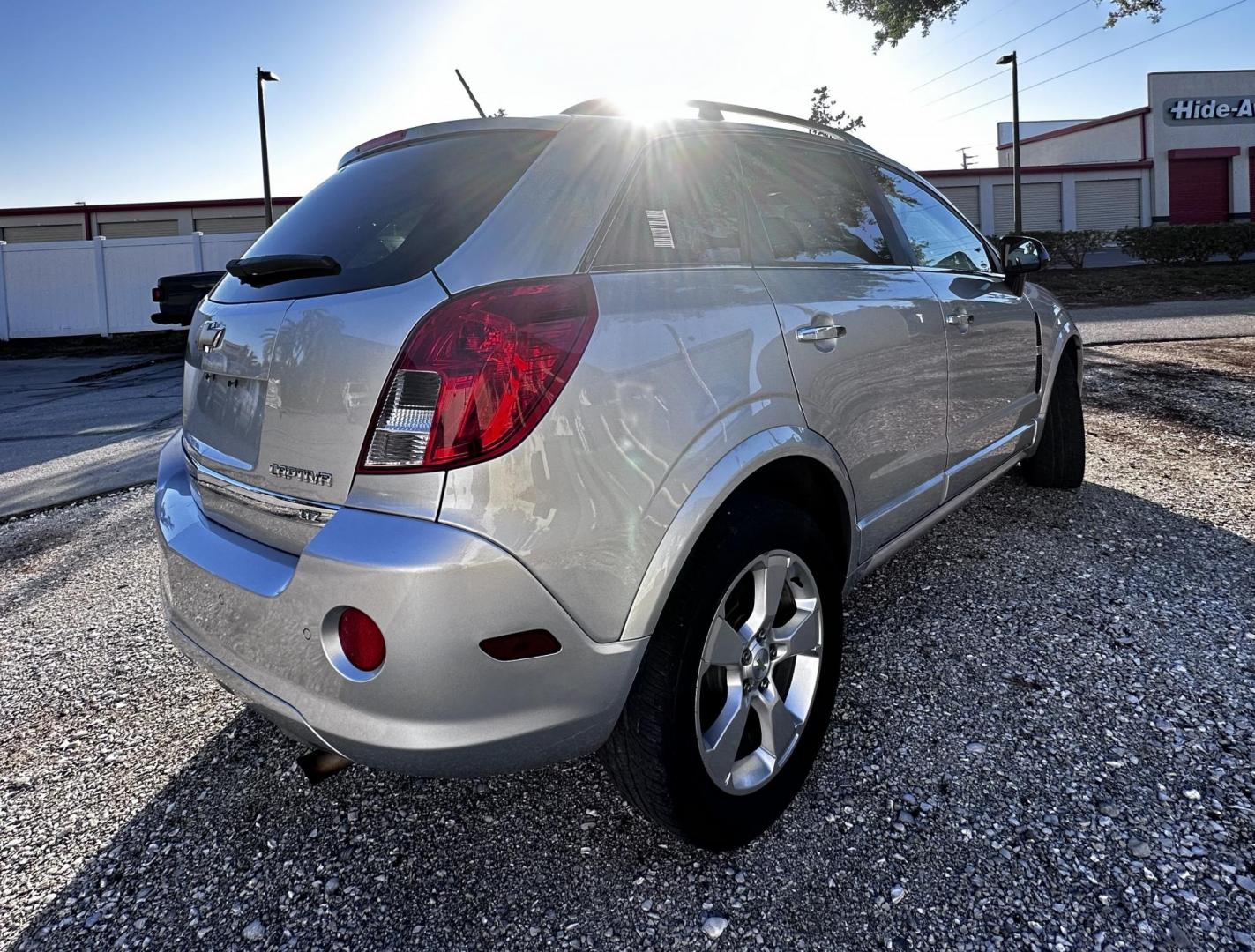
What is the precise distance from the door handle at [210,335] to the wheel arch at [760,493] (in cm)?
113

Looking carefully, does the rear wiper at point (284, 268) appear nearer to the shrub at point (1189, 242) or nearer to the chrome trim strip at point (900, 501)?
the chrome trim strip at point (900, 501)

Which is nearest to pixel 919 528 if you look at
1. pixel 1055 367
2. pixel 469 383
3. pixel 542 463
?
pixel 1055 367

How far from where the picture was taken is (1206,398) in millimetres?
6910

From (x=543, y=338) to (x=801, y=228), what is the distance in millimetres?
A: 1182

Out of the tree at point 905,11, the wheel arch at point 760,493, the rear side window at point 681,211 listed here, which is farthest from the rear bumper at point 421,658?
the tree at point 905,11

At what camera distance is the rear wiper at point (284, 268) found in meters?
1.86

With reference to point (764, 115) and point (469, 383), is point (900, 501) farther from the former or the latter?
point (469, 383)

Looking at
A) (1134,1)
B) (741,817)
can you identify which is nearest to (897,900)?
(741,817)

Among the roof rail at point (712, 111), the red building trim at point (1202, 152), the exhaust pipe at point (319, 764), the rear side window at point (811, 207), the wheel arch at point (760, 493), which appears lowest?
the exhaust pipe at point (319, 764)

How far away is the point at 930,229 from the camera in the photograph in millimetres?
3334

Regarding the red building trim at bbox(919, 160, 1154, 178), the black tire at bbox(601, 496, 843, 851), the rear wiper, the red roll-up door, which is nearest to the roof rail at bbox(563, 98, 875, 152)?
the rear wiper

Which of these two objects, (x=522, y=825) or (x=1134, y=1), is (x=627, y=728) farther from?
(x=1134, y=1)

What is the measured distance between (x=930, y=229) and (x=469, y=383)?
7.88 feet

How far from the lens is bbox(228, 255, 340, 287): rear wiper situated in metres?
1.86
